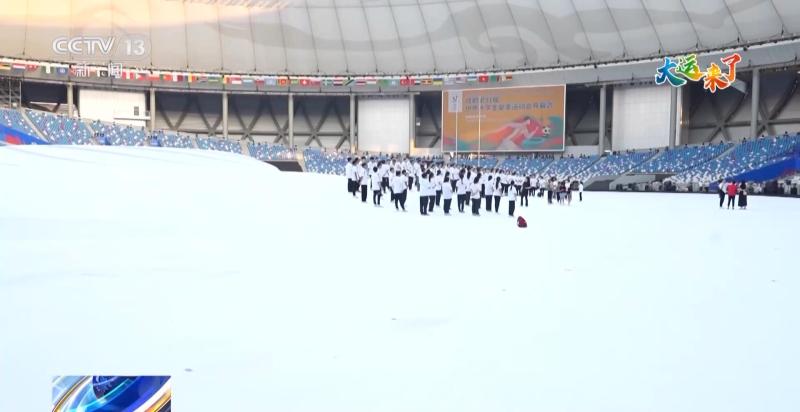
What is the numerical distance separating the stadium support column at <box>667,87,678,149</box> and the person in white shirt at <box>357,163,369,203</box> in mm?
30205

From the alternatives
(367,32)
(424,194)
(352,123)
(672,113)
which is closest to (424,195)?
(424,194)

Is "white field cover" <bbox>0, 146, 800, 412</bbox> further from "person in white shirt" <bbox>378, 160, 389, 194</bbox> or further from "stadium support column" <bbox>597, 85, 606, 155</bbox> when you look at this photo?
"stadium support column" <bbox>597, 85, 606, 155</bbox>

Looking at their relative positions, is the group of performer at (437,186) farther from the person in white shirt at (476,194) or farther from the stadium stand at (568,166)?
the stadium stand at (568,166)

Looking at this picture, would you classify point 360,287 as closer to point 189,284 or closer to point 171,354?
point 189,284

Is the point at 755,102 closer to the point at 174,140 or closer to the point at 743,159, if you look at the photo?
the point at 743,159

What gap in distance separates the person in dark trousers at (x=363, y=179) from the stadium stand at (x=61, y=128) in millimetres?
25469

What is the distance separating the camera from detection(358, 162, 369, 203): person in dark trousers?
18.7 metres

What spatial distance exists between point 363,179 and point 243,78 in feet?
105

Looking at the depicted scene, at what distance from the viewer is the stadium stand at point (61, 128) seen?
36.2m

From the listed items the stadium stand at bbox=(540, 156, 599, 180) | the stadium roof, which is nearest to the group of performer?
the stadium stand at bbox=(540, 156, 599, 180)

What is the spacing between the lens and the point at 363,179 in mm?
18984

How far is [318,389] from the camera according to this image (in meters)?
3.14

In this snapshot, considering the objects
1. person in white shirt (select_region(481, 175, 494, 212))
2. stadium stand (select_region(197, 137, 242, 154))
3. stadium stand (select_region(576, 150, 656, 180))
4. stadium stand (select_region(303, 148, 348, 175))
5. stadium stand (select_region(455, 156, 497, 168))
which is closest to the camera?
person in white shirt (select_region(481, 175, 494, 212))

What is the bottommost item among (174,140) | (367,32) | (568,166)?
(568,166)
